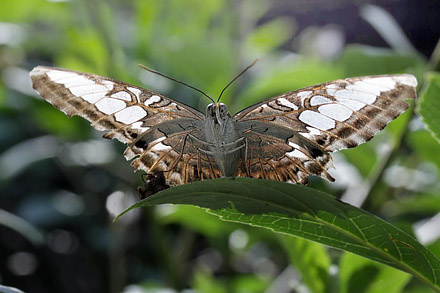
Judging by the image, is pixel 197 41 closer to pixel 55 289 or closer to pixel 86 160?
pixel 86 160

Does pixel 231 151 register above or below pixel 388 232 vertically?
below

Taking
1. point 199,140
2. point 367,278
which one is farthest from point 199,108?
point 367,278

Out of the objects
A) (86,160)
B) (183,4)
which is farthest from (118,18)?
(86,160)

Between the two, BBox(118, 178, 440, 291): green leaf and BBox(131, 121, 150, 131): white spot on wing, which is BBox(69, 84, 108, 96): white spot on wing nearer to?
BBox(131, 121, 150, 131): white spot on wing

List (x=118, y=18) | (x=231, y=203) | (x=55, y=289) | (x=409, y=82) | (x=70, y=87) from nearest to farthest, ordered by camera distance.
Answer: (x=231, y=203), (x=409, y=82), (x=70, y=87), (x=118, y=18), (x=55, y=289)

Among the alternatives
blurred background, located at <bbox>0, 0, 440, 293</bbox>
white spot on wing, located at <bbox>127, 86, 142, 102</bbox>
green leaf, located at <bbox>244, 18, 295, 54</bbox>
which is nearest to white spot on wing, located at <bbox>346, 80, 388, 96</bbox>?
blurred background, located at <bbox>0, 0, 440, 293</bbox>

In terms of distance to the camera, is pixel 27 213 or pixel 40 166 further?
pixel 40 166

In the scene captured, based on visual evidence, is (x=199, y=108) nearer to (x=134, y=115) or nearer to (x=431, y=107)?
(x=134, y=115)
